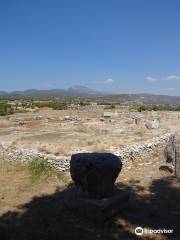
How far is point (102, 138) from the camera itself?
20.5 m

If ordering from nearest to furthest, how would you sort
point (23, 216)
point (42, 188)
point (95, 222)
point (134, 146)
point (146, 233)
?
point (146, 233) < point (95, 222) < point (23, 216) < point (42, 188) < point (134, 146)

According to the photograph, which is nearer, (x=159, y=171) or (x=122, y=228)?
(x=122, y=228)

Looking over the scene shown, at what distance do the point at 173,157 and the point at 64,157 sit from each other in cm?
451

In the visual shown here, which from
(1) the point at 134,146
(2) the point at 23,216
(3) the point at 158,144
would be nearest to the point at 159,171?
(1) the point at 134,146

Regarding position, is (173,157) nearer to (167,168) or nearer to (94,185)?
(167,168)

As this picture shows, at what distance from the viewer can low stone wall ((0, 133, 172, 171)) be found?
15.3 meters

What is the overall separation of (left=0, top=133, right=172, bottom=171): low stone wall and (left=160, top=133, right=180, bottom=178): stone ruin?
1.88 m

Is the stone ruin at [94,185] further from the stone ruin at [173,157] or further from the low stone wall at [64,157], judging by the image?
the low stone wall at [64,157]

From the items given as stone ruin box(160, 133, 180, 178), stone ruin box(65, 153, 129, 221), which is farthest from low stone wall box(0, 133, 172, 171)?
stone ruin box(65, 153, 129, 221)

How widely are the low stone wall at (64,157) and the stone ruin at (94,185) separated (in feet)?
16.1

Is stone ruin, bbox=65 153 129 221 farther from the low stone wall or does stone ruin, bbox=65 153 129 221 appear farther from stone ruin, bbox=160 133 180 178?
the low stone wall

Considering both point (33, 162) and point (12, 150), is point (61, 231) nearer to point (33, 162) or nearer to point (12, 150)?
point (33, 162)

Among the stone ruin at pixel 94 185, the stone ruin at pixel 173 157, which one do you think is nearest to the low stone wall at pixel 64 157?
the stone ruin at pixel 173 157

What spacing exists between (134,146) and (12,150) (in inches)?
235
